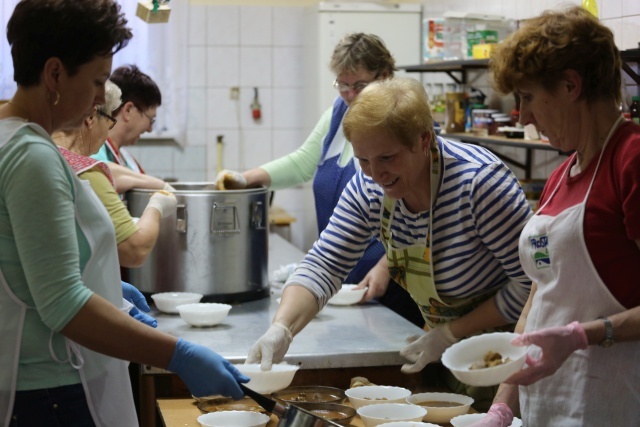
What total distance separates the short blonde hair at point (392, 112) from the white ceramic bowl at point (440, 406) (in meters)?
0.57

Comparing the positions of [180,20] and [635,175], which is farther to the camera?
[180,20]

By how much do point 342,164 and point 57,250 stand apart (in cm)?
190

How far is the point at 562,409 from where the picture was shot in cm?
153

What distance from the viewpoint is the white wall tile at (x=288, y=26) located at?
213 inches

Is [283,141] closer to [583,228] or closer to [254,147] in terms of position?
[254,147]

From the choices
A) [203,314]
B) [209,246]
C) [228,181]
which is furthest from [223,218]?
[203,314]

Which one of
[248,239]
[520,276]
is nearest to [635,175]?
[520,276]

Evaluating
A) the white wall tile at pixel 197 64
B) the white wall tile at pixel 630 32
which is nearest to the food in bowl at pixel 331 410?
the white wall tile at pixel 630 32

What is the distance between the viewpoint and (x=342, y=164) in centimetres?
312

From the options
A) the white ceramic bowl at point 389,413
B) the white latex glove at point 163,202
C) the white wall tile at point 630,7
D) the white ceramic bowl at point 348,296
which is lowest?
the white ceramic bowl at point 389,413

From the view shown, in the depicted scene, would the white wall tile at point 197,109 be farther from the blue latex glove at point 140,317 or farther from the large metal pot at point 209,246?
the blue latex glove at point 140,317

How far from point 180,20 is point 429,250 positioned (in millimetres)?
3573

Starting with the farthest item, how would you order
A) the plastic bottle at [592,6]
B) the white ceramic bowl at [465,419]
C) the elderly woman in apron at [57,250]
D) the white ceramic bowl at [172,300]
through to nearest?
the plastic bottle at [592,6] < the white ceramic bowl at [172,300] < the white ceramic bowl at [465,419] < the elderly woman in apron at [57,250]

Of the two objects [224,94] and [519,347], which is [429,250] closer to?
[519,347]
